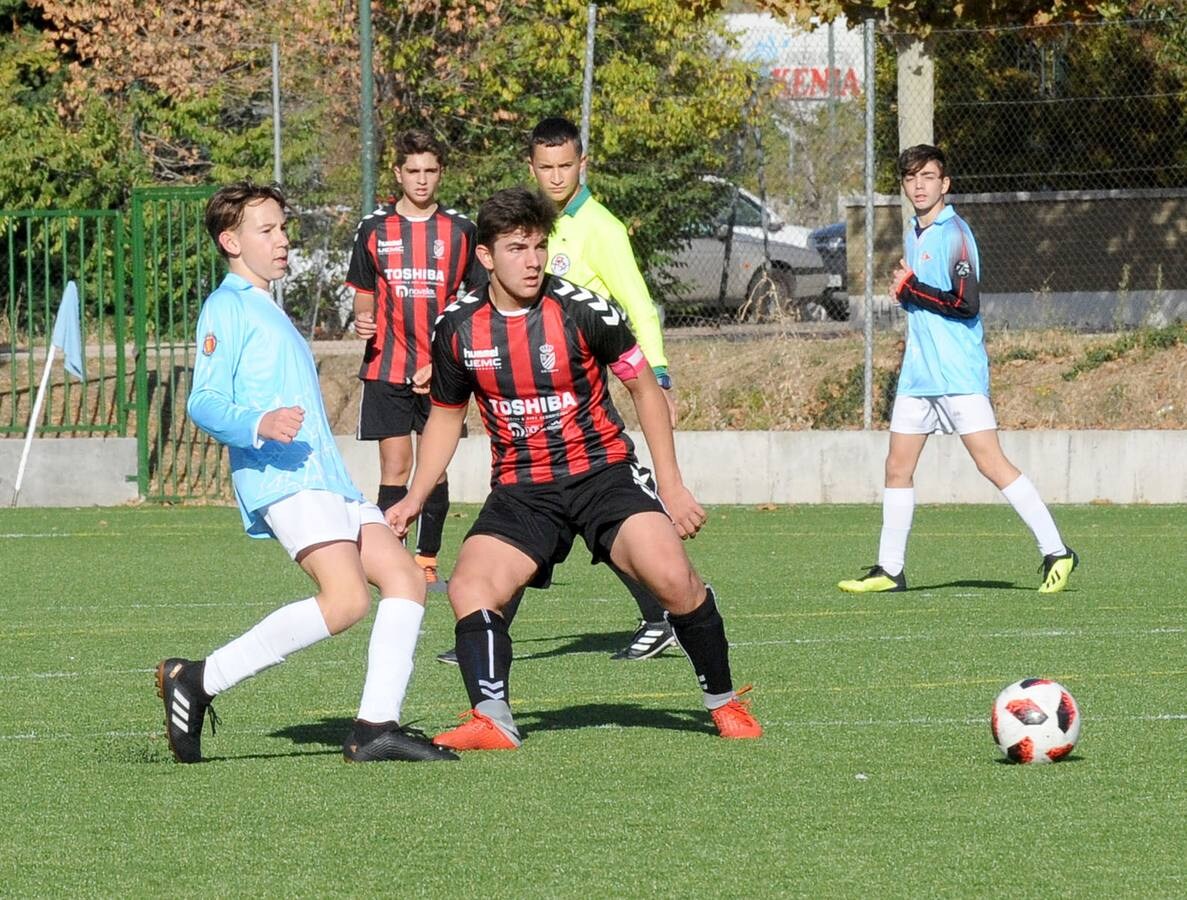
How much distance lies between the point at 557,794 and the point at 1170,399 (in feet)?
38.6

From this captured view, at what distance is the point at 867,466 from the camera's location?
14945 millimetres

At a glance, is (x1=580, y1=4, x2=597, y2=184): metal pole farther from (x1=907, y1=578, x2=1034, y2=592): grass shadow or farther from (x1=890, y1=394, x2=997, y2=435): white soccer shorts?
(x1=907, y1=578, x2=1034, y2=592): grass shadow

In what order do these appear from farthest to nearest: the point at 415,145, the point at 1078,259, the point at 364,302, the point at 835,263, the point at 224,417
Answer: the point at 835,263 → the point at 1078,259 → the point at 364,302 → the point at 415,145 → the point at 224,417

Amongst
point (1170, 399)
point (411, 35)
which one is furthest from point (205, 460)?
point (1170, 399)

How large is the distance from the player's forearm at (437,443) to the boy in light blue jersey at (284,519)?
0.43 m

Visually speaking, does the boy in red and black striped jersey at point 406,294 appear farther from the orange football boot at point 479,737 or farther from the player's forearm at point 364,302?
the orange football boot at point 479,737

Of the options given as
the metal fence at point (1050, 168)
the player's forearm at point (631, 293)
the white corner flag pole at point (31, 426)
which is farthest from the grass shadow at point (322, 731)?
the white corner flag pole at point (31, 426)

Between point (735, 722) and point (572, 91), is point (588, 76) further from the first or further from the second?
point (735, 722)

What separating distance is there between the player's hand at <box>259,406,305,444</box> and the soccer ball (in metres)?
2.14

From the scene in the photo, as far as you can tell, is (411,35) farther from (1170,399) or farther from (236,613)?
(236,613)

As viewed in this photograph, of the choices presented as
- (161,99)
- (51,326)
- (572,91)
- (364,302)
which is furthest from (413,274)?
(161,99)

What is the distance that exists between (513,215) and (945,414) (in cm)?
459

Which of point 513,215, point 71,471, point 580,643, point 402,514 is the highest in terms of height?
point 513,215

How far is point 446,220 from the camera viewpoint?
30.0 ft
